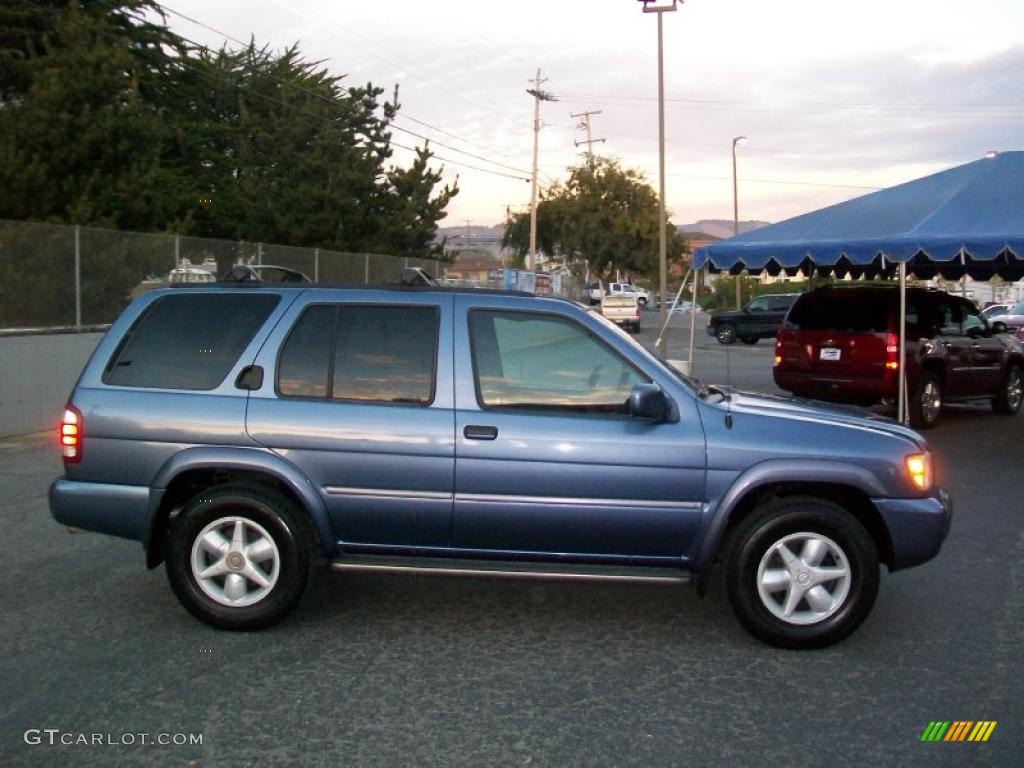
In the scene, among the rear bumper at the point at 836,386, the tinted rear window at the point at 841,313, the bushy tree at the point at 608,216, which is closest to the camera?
the rear bumper at the point at 836,386

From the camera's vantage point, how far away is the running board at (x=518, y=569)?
197 inches

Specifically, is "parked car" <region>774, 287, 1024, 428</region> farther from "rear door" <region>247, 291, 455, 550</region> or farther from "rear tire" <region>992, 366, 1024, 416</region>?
"rear door" <region>247, 291, 455, 550</region>

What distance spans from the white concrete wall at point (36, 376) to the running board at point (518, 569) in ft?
28.3

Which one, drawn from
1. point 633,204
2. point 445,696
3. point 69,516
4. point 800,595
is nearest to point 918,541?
point 800,595

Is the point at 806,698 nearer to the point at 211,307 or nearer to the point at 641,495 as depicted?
the point at 641,495

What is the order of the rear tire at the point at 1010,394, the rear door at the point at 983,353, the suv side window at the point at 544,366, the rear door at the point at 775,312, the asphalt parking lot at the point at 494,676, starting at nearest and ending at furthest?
the asphalt parking lot at the point at 494,676 < the suv side window at the point at 544,366 < the rear door at the point at 983,353 < the rear tire at the point at 1010,394 < the rear door at the point at 775,312

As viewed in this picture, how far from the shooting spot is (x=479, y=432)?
5078 mm

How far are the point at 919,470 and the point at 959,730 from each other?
1355mm

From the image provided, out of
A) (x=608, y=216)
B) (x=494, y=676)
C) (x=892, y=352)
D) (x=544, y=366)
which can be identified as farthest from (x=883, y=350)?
(x=608, y=216)

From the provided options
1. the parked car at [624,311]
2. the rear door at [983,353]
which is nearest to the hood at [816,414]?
the rear door at [983,353]

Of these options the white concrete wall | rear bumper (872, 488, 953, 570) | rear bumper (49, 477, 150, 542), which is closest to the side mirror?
rear bumper (872, 488, 953, 570)

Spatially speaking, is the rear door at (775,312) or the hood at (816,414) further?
the rear door at (775,312)

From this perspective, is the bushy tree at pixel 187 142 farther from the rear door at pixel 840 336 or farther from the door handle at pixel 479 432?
the door handle at pixel 479 432

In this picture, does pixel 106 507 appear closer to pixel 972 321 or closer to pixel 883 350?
pixel 883 350
